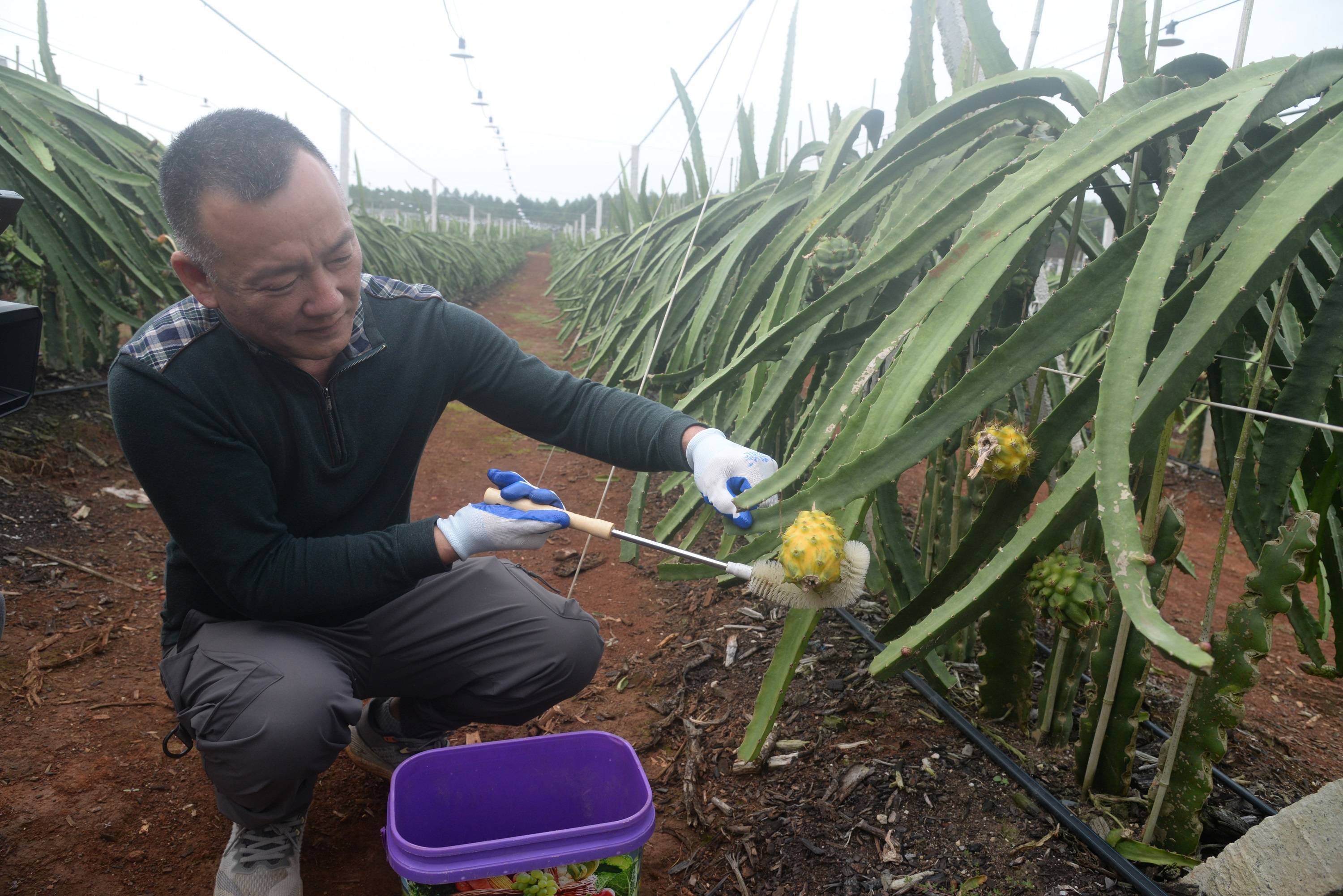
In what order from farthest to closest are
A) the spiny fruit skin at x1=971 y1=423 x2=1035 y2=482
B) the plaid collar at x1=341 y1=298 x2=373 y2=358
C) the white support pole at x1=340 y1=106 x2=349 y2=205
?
the white support pole at x1=340 y1=106 x2=349 y2=205 < the plaid collar at x1=341 y1=298 x2=373 y2=358 < the spiny fruit skin at x1=971 y1=423 x2=1035 y2=482

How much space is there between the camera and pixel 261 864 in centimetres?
111

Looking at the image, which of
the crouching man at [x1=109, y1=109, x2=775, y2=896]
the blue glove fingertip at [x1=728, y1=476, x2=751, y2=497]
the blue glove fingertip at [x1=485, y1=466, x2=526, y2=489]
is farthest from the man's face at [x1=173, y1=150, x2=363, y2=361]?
the blue glove fingertip at [x1=728, y1=476, x2=751, y2=497]

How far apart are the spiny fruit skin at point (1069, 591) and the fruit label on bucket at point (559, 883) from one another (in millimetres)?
568

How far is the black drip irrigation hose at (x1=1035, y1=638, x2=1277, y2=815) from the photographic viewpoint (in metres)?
1.15

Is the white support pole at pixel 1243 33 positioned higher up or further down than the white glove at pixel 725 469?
higher up

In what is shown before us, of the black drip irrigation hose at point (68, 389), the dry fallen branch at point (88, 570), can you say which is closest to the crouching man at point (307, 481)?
the dry fallen branch at point (88, 570)

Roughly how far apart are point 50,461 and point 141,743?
141cm

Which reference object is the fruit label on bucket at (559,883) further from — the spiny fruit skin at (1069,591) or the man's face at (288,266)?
the man's face at (288,266)

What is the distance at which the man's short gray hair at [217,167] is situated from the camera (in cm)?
97

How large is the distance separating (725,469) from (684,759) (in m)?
0.58

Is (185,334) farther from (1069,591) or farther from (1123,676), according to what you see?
(1123,676)

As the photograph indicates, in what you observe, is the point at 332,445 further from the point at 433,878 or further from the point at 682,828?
the point at 682,828

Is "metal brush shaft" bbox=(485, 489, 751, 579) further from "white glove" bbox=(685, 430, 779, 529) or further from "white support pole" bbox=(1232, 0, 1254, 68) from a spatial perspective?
"white support pole" bbox=(1232, 0, 1254, 68)

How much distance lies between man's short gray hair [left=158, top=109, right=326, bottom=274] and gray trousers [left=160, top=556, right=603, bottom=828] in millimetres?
518
